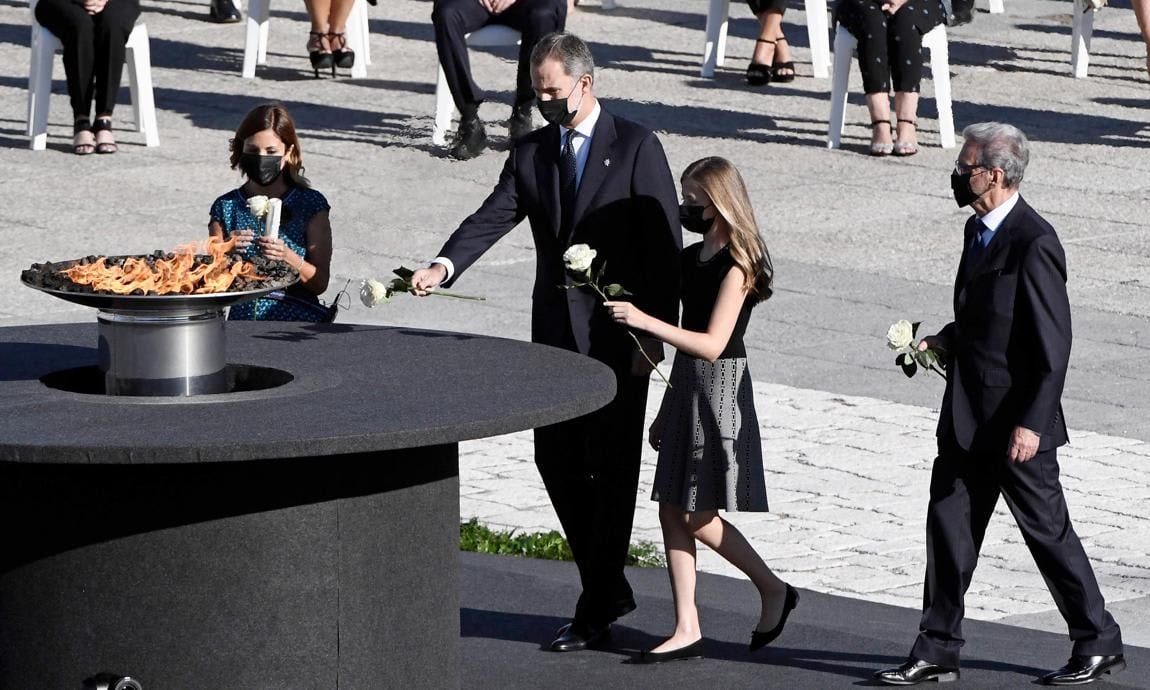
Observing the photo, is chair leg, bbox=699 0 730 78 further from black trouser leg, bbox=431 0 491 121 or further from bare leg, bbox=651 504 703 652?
bare leg, bbox=651 504 703 652

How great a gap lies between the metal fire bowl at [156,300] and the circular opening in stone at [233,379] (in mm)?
347

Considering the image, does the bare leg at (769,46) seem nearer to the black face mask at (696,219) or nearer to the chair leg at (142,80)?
the chair leg at (142,80)

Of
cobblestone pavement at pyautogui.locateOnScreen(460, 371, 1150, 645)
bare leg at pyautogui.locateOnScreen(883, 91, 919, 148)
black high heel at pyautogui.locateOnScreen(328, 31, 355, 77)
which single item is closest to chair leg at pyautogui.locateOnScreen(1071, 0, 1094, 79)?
bare leg at pyautogui.locateOnScreen(883, 91, 919, 148)

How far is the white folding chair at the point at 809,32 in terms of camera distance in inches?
650

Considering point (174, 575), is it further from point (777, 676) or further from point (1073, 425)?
point (1073, 425)

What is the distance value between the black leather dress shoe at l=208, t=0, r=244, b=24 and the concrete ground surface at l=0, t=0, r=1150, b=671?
0.10 meters

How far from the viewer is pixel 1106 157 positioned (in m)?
14.1

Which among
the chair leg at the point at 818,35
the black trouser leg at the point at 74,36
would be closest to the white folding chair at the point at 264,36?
the black trouser leg at the point at 74,36

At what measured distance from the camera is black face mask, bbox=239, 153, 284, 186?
7.26 metres

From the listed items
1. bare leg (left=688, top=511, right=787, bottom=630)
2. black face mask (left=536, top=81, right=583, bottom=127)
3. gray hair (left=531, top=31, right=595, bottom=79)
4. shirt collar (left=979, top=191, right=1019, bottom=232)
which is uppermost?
gray hair (left=531, top=31, right=595, bottom=79)

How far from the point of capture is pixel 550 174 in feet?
20.9

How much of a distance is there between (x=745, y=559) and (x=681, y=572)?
0.19 meters

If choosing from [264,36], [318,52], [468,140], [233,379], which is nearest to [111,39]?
[468,140]

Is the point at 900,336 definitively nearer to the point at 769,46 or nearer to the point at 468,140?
the point at 468,140
